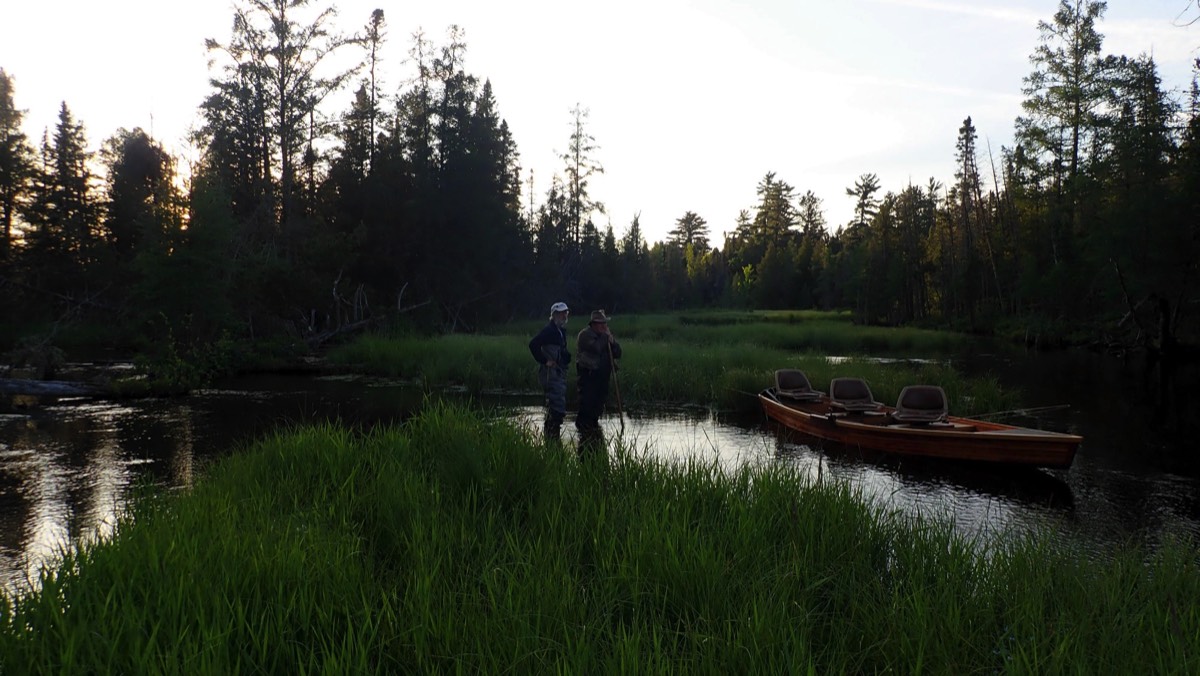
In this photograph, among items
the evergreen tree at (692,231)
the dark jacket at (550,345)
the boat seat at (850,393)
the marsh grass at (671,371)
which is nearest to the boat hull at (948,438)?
the boat seat at (850,393)

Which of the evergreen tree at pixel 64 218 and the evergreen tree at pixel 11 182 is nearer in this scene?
the evergreen tree at pixel 11 182

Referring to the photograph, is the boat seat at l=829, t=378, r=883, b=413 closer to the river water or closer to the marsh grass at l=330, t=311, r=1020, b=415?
the river water

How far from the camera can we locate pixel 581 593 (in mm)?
4605

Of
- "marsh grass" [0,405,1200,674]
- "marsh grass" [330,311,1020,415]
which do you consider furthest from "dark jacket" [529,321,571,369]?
"marsh grass" [330,311,1020,415]

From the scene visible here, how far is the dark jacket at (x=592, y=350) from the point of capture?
35.8 feet

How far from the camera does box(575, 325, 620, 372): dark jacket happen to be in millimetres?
10906

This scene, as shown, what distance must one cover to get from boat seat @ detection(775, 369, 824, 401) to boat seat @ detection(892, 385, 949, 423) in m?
2.92

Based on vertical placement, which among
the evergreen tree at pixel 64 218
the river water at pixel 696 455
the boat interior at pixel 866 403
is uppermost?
the evergreen tree at pixel 64 218

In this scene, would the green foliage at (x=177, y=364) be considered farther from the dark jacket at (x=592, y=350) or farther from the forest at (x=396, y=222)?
the dark jacket at (x=592, y=350)

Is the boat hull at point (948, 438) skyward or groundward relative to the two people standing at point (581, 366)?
groundward

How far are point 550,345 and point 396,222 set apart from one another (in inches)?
1124

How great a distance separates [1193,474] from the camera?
11453mm

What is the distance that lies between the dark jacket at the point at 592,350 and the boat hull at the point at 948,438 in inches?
203

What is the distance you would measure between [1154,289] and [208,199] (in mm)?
37505
